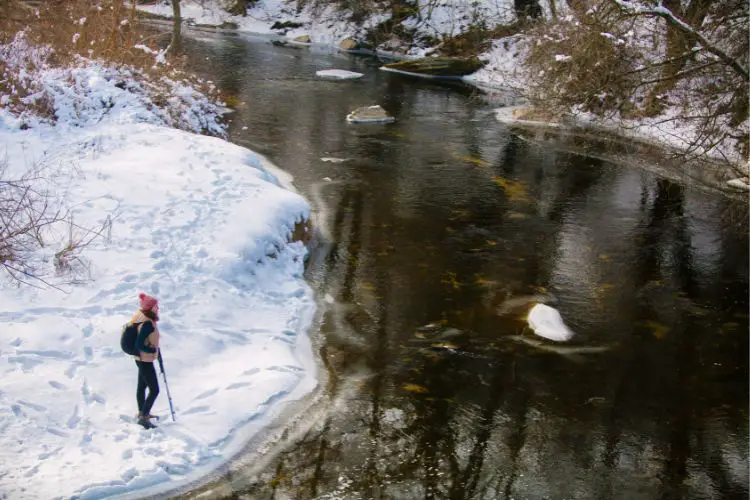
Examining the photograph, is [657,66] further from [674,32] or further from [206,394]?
[206,394]

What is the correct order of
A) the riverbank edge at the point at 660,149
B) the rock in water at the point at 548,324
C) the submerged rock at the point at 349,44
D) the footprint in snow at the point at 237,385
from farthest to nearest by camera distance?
1. the submerged rock at the point at 349,44
2. the riverbank edge at the point at 660,149
3. the rock in water at the point at 548,324
4. the footprint in snow at the point at 237,385

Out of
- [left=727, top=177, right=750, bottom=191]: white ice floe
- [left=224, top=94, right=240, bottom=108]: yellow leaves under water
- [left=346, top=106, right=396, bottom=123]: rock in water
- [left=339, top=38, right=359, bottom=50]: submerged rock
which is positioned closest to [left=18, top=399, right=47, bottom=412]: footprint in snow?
[left=727, top=177, right=750, bottom=191]: white ice floe

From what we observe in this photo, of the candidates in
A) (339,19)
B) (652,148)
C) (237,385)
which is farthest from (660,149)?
(339,19)

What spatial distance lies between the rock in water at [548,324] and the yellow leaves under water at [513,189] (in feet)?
21.0

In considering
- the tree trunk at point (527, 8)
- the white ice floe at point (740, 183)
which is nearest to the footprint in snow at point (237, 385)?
the white ice floe at point (740, 183)

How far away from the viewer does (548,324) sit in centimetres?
1187

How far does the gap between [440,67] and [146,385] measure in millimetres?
28578

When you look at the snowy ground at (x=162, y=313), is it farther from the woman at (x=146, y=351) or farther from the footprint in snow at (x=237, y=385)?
the woman at (x=146, y=351)

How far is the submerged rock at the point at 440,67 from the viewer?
34691 mm

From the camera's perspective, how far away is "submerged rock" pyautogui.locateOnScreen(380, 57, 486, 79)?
34.7 metres

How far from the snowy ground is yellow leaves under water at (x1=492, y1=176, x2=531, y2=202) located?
5738 mm

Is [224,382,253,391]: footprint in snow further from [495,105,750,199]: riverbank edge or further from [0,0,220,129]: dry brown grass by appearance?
[495,105,750,199]: riverbank edge

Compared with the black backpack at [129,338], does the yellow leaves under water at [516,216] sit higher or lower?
lower

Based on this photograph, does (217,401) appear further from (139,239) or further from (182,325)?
(139,239)
